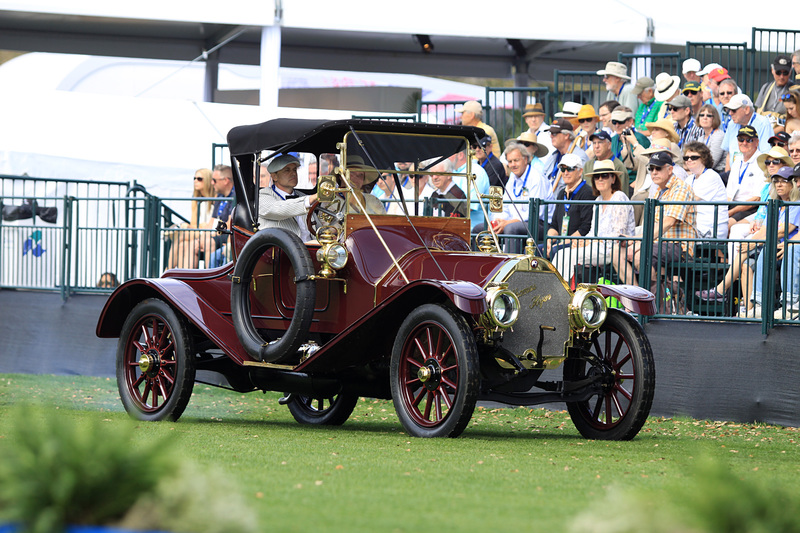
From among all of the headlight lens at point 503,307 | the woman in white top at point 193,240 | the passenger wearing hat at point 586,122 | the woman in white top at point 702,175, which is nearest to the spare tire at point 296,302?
the headlight lens at point 503,307

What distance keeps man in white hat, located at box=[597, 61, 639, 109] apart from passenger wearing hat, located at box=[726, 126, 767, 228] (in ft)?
11.8

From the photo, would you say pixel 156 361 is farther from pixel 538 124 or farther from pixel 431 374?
pixel 538 124

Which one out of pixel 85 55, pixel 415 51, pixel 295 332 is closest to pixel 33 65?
pixel 85 55

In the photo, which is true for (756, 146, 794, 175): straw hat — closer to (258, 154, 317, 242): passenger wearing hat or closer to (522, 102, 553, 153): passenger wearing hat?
(522, 102, 553, 153): passenger wearing hat

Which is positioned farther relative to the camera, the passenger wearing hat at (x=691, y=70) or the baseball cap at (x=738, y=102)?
the passenger wearing hat at (x=691, y=70)

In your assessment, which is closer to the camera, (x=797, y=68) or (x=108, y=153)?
(x=797, y=68)

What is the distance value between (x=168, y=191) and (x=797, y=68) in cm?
997

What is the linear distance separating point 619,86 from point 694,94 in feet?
6.37

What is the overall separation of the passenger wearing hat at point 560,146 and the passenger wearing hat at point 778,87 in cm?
252

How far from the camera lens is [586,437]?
882 cm

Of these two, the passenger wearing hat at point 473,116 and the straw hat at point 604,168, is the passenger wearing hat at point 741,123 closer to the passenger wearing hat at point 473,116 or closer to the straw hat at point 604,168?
the straw hat at point 604,168

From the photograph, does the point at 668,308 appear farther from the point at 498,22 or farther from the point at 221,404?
the point at 498,22

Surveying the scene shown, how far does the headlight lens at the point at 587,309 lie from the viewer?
8.26m

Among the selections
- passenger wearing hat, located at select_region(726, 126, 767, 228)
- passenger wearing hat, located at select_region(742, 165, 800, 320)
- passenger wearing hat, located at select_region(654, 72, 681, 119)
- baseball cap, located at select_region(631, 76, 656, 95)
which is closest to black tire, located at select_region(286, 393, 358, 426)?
passenger wearing hat, located at select_region(742, 165, 800, 320)
